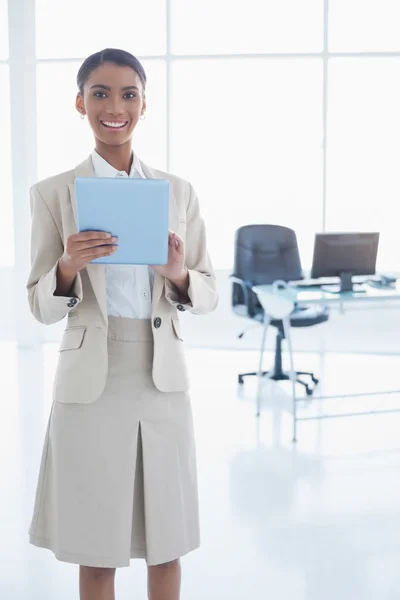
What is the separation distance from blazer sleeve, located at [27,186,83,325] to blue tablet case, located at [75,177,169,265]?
0.46 ft

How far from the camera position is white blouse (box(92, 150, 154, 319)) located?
146 cm

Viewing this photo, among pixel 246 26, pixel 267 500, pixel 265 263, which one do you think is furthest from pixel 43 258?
pixel 246 26

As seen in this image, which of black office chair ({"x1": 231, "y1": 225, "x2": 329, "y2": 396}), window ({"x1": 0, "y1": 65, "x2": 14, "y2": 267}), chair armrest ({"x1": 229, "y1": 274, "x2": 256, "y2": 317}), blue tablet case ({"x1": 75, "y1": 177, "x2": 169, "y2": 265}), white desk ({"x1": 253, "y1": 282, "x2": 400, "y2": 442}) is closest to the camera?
blue tablet case ({"x1": 75, "y1": 177, "x2": 169, "y2": 265})

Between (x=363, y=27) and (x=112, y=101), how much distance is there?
5.74 meters

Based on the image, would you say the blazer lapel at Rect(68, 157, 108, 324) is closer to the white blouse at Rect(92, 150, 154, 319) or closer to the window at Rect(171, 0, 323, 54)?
the white blouse at Rect(92, 150, 154, 319)

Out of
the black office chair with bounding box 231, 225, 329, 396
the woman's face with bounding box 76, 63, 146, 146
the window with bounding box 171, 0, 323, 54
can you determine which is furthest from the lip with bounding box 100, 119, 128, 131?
the window with bounding box 171, 0, 323, 54

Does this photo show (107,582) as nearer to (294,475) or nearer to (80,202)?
(80,202)

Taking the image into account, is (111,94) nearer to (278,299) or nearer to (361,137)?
(278,299)

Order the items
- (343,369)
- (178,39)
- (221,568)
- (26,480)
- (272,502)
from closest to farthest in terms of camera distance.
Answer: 1. (221,568)
2. (272,502)
3. (26,480)
4. (343,369)
5. (178,39)

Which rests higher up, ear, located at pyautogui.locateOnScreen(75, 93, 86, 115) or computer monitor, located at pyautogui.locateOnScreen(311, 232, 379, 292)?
ear, located at pyautogui.locateOnScreen(75, 93, 86, 115)

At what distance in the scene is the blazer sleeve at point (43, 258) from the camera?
1.40 m

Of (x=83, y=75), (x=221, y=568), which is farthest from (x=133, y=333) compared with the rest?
(x=221, y=568)

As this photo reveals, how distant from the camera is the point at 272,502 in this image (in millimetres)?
2912

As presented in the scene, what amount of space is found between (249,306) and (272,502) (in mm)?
1759
